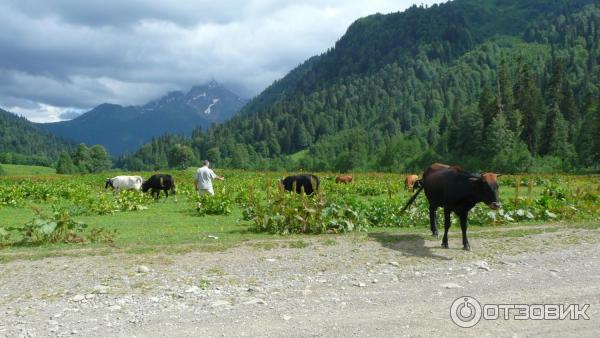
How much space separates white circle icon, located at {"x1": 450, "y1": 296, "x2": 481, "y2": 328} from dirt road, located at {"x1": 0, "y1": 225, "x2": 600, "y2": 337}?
0.14 m

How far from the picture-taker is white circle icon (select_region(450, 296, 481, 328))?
23.6 ft

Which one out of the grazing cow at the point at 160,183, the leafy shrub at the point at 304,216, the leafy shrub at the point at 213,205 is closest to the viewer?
the leafy shrub at the point at 304,216

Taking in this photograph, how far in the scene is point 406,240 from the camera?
13.0 meters

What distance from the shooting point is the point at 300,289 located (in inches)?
349

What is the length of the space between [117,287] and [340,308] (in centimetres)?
442

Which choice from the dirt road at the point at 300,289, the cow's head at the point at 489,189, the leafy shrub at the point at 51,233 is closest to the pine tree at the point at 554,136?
the dirt road at the point at 300,289

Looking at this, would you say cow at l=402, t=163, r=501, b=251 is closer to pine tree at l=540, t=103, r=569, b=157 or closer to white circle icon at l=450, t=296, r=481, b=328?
white circle icon at l=450, t=296, r=481, b=328

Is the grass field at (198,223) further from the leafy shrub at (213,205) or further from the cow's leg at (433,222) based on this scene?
the cow's leg at (433,222)

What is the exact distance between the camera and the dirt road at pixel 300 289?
277 inches

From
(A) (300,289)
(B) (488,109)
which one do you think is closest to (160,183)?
(A) (300,289)

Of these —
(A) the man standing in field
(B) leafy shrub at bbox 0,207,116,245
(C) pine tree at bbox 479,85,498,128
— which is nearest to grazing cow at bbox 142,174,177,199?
(A) the man standing in field

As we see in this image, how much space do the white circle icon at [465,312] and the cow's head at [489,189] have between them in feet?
12.4

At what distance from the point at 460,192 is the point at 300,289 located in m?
5.58

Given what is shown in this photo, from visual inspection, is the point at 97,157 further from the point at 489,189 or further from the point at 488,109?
the point at 489,189
